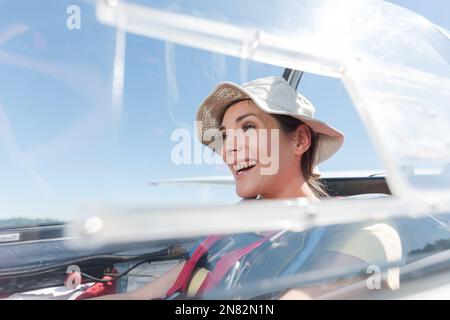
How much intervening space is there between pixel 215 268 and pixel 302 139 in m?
0.58

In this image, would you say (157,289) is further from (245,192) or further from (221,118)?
(221,118)

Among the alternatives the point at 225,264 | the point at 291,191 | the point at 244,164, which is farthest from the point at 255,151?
the point at 225,264

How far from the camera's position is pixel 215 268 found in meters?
1.11

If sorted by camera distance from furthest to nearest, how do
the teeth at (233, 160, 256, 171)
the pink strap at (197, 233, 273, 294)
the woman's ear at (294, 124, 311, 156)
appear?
the woman's ear at (294, 124, 311, 156), the teeth at (233, 160, 256, 171), the pink strap at (197, 233, 273, 294)

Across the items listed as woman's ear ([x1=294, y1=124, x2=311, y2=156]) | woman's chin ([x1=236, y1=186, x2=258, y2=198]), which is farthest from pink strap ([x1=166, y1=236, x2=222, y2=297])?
woman's ear ([x1=294, y1=124, x2=311, y2=156])

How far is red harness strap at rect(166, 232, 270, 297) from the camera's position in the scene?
37.7 inches

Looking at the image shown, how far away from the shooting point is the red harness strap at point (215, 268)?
958 millimetres

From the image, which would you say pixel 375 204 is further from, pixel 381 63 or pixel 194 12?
pixel 194 12

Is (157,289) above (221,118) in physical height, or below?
below

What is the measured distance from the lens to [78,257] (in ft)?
5.57

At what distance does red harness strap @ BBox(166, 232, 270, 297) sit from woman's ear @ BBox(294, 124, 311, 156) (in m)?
0.44

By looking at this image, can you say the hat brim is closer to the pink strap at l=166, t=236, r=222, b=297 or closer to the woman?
the woman

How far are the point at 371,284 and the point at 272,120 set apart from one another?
61cm
